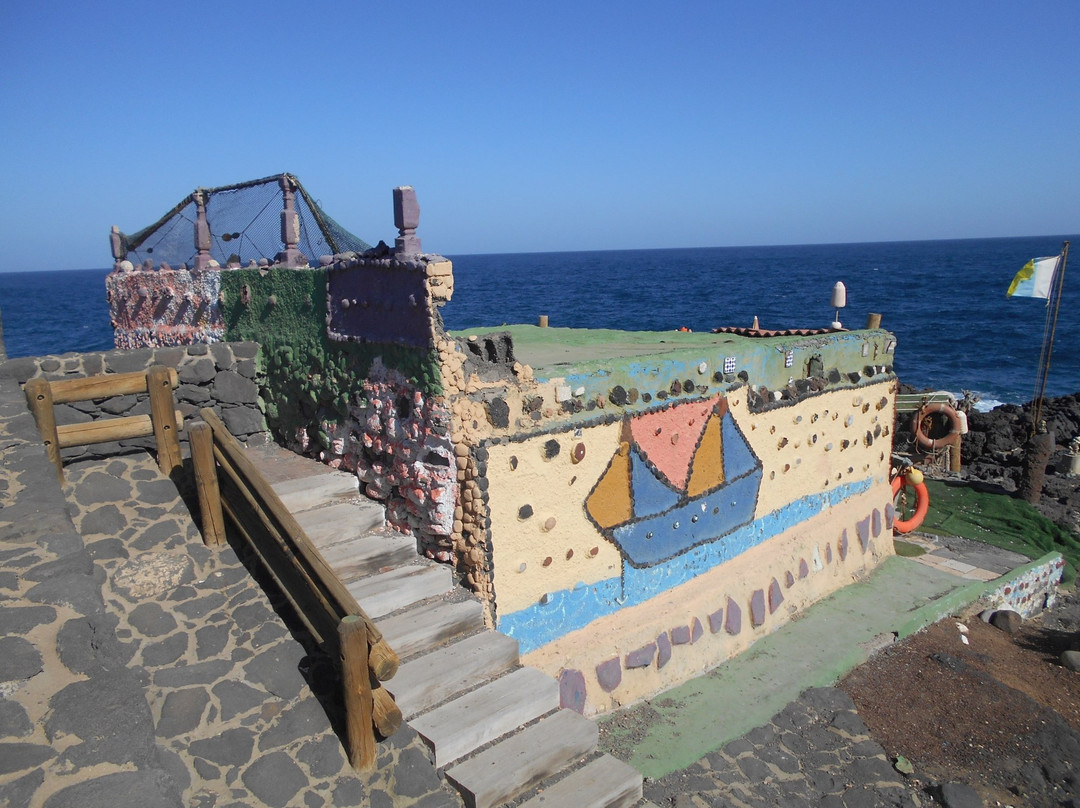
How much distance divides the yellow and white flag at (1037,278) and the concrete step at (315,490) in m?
15.1

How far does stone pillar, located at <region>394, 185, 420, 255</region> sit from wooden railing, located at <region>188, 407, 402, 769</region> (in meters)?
2.23

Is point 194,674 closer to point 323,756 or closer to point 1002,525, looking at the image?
point 323,756

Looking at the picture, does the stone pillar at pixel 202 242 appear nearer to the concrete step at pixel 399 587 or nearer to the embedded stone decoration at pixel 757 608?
the concrete step at pixel 399 587

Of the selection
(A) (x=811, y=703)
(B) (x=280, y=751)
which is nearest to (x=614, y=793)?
(B) (x=280, y=751)

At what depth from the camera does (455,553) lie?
22.7 feet

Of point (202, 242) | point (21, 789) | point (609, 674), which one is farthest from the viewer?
point (202, 242)

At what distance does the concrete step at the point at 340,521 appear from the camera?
23.0 feet

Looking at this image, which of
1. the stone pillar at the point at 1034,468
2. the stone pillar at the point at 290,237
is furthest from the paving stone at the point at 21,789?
the stone pillar at the point at 1034,468

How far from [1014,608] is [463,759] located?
10497 millimetres

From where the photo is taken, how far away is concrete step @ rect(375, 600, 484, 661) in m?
6.23

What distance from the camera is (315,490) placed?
7.61 meters

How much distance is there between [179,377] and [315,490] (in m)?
2.09

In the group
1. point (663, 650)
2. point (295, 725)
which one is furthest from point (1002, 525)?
point (295, 725)

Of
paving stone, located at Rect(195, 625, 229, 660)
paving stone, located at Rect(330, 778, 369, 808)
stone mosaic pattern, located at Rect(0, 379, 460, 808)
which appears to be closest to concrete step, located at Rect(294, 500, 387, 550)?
stone mosaic pattern, located at Rect(0, 379, 460, 808)
